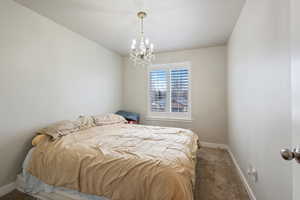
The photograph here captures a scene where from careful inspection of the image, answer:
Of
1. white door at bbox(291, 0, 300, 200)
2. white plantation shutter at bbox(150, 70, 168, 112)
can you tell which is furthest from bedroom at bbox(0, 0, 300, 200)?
white plantation shutter at bbox(150, 70, 168, 112)

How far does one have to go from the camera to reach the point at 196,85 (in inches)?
141

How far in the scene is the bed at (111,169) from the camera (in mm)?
1133

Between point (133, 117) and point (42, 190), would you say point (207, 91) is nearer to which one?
point (133, 117)

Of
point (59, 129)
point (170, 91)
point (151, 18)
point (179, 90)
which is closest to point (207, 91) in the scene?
point (179, 90)

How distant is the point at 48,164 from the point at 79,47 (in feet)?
7.50

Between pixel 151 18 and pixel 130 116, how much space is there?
2467 mm

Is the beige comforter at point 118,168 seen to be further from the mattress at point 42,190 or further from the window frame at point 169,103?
the window frame at point 169,103

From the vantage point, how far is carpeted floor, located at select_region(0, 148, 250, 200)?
170 cm

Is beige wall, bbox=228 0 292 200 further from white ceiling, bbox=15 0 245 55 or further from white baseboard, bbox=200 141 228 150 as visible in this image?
white baseboard, bbox=200 141 228 150

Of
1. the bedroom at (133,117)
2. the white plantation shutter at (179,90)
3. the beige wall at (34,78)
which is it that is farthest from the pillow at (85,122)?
the white plantation shutter at (179,90)

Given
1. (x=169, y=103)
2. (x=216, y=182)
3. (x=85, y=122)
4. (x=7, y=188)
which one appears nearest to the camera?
(x=7, y=188)

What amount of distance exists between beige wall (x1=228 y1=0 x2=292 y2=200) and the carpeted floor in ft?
0.86

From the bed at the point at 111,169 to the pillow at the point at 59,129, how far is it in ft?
0.28

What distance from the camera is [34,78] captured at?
6.82 ft
